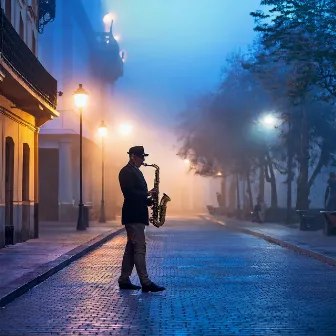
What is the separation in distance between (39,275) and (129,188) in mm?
2559

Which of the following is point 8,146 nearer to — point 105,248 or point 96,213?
point 105,248

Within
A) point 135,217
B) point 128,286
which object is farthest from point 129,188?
point 128,286

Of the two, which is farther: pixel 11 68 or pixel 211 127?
pixel 211 127

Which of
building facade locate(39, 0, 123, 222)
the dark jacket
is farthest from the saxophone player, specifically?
building facade locate(39, 0, 123, 222)

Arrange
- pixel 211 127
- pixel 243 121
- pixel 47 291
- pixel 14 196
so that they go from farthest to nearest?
pixel 211 127 < pixel 243 121 < pixel 14 196 < pixel 47 291

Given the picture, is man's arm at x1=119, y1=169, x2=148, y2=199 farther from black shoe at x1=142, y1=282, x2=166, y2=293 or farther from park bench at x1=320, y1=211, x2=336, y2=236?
park bench at x1=320, y1=211, x2=336, y2=236

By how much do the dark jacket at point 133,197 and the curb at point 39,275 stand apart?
1.77 metres

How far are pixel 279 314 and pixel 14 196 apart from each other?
14403 millimetres

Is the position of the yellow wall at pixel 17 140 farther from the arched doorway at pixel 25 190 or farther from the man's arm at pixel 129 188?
the man's arm at pixel 129 188

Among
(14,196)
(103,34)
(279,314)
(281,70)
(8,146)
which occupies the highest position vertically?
(103,34)

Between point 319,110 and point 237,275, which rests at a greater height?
point 319,110

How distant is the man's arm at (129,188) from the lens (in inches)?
433

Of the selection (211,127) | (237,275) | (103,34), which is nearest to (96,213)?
(211,127)

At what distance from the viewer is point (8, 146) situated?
71.2 feet
